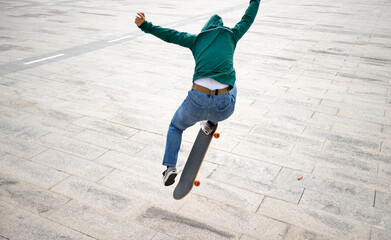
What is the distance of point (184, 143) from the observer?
6.12 m

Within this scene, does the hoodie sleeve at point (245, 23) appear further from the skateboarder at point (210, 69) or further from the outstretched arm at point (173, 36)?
the outstretched arm at point (173, 36)

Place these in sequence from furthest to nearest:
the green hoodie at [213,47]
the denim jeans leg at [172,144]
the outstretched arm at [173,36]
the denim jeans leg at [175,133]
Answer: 1. the denim jeans leg at [172,144]
2. the denim jeans leg at [175,133]
3. the outstretched arm at [173,36]
4. the green hoodie at [213,47]

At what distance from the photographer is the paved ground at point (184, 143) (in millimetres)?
4238

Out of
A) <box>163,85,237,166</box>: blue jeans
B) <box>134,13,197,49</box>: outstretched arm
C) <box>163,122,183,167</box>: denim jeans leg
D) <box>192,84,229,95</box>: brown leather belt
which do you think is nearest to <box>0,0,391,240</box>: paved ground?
<box>163,122,183,167</box>: denim jeans leg

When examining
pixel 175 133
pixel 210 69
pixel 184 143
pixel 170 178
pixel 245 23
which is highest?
pixel 245 23

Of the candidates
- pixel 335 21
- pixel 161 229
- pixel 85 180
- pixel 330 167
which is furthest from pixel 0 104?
pixel 335 21

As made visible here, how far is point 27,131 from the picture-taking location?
6234 millimetres

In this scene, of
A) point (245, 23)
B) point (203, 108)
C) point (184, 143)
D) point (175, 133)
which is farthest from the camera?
point (184, 143)

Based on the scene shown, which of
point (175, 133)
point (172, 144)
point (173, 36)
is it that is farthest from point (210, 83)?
point (172, 144)

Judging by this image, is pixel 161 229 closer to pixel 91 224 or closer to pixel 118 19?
pixel 91 224

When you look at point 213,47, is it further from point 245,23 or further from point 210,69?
point 245,23

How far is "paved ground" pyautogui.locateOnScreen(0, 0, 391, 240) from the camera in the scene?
13.9 feet

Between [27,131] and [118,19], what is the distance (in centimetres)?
1119

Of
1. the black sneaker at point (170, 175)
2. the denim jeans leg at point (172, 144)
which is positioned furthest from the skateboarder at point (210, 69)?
the black sneaker at point (170, 175)
